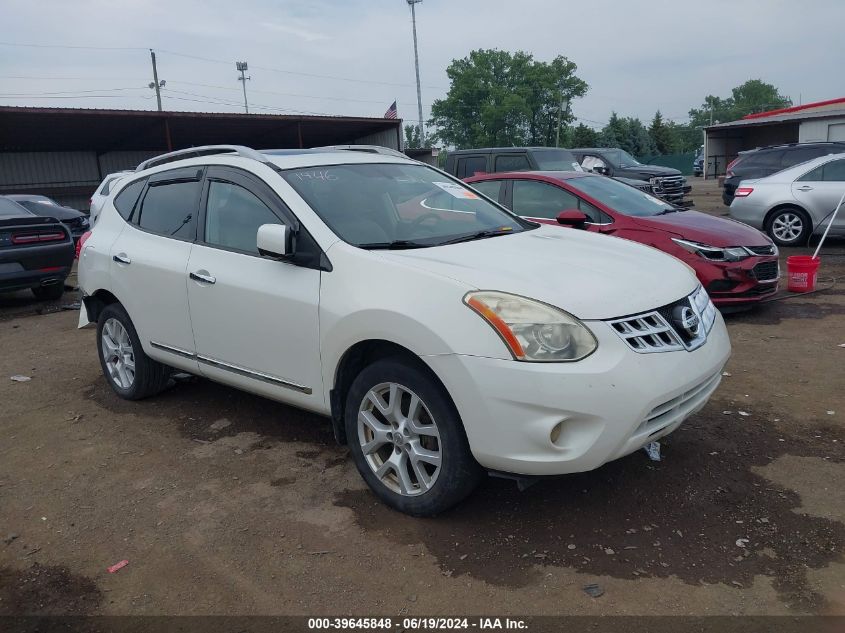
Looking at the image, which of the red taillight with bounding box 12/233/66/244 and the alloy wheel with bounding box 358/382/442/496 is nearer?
the alloy wheel with bounding box 358/382/442/496

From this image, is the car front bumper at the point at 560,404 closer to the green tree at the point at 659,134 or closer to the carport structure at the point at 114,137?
the carport structure at the point at 114,137

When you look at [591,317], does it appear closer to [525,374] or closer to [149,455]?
[525,374]

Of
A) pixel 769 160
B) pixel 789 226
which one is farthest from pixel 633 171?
pixel 789 226

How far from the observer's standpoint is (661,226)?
707 centimetres

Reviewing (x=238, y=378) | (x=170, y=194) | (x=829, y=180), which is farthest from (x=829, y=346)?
(x=829, y=180)

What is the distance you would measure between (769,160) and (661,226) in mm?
9579

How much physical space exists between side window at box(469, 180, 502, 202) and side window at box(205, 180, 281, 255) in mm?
4194

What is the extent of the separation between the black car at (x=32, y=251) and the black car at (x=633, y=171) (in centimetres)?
1251

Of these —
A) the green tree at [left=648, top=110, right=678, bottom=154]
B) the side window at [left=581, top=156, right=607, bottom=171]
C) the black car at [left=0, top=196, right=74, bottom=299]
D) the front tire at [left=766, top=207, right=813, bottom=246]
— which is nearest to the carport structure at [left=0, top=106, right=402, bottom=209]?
the side window at [left=581, top=156, right=607, bottom=171]

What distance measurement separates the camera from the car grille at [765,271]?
6.86 metres

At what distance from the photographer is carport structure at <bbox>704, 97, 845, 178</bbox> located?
30586 millimetres

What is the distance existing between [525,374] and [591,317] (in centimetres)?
40

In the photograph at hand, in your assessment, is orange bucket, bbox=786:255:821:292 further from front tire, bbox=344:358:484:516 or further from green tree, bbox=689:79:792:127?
green tree, bbox=689:79:792:127

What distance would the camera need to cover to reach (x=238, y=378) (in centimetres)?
415
